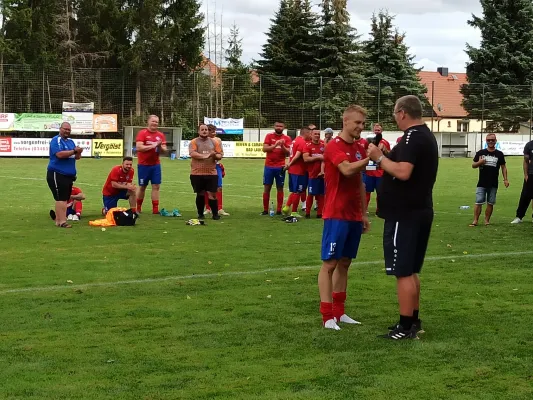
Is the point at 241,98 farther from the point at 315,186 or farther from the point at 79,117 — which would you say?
the point at 315,186

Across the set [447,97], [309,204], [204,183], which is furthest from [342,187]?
[447,97]

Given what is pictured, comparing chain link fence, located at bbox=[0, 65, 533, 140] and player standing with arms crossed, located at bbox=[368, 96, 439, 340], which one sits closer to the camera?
player standing with arms crossed, located at bbox=[368, 96, 439, 340]

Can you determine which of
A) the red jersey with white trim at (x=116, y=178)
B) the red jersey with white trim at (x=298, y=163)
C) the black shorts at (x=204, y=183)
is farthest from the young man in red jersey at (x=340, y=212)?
the red jersey with white trim at (x=298, y=163)

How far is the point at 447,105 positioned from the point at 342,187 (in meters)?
65.1

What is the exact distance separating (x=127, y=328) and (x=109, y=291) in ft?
5.71

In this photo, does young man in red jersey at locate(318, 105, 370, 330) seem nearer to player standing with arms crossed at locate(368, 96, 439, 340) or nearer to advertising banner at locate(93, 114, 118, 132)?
player standing with arms crossed at locate(368, 96, 439, 340)

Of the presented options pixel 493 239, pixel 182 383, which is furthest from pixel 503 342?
pixel 493 239

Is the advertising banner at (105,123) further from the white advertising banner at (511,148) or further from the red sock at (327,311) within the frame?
the red sock at (327,311)

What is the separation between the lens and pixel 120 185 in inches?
612

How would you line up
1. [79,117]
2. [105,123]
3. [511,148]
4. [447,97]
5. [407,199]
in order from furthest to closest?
1. [447,97]
2. [511,148]
3. [105,123]
4. [79,117]
5. [407,199]

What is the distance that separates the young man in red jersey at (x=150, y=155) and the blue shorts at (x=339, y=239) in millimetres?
9952

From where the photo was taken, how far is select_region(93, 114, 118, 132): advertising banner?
154ft

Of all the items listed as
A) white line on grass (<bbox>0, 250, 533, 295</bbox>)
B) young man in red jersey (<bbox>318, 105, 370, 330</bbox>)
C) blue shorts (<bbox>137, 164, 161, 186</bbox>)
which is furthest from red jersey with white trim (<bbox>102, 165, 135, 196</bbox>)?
young man in red jersey (<bbox>318, 105, 370, 330</bbox>)

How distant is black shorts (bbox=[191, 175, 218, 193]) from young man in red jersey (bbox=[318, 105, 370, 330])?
8621 mm
